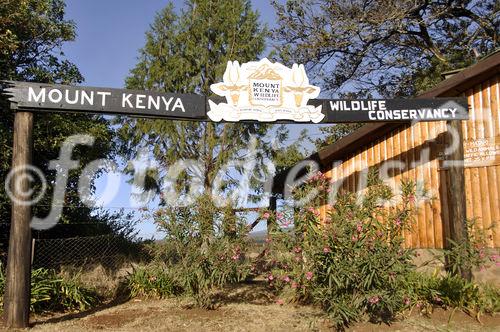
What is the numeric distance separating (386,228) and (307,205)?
119 cm

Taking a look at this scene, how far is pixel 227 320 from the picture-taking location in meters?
7.91

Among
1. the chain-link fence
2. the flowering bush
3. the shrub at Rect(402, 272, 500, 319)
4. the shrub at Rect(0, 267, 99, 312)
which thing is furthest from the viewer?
the chain-link fence

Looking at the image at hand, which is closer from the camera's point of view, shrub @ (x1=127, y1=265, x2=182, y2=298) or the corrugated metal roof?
the corrugated metal roof

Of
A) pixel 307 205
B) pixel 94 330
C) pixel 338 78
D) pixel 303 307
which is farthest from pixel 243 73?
Result: pixel 338 78

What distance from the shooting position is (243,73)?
8672mm

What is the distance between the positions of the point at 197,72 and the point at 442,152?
9.09 m

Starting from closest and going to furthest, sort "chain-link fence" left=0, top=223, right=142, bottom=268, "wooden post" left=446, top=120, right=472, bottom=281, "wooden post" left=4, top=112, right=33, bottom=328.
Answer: "wooden post" left=4, top=112, right=33, bottom=328 < "wooden post" left=446, top=120, right=472, bottom=281 < "chain-link fence" left=0, top=223, right=142, bottom=268

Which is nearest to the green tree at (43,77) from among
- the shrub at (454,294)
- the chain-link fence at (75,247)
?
the chain-link fence at (75,247)

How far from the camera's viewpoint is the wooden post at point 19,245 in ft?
24.1

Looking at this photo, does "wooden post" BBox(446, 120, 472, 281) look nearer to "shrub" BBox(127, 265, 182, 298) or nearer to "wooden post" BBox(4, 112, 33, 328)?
"shrub" BBox(127, 265, 182, 298)

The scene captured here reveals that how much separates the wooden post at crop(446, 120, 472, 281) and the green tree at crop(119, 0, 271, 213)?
8033 mm

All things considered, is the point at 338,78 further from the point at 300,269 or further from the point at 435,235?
the point at 300,269

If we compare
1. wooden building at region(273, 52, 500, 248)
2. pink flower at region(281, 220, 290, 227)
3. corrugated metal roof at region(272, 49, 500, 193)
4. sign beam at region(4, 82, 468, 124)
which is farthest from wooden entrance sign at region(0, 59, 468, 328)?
pink flower at region(281, 220, 290, 227)

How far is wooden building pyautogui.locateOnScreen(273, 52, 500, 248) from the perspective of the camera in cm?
948
